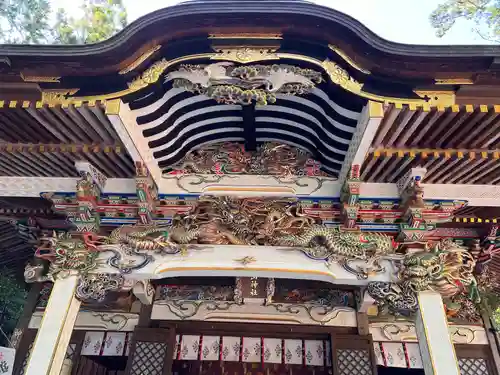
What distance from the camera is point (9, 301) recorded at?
10.3 metres

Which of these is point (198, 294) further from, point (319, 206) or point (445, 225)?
point (445, 225)

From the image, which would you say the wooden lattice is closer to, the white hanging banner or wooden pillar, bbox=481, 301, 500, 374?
wooden pillar, bbox=481, 301, 500, 374

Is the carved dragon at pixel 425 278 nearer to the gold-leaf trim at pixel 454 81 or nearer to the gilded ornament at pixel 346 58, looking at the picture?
the gold-leaf trim at pixel 454 81

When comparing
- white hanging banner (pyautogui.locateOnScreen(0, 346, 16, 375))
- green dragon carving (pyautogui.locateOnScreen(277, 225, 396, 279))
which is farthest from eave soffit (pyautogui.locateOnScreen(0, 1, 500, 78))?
white hanging banner (pyautogui.locateOnScreen(0, 346, 16, 375))

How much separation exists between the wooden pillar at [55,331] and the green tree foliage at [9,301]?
16.8 ft

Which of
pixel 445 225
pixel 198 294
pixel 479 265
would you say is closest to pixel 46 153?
pixel 198 294

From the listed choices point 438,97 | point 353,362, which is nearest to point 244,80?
point 438,97

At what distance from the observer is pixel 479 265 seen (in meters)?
7.95

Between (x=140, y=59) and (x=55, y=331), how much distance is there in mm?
4016

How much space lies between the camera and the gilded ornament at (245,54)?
5.05 metres

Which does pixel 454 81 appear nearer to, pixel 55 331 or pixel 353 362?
pixel 353 362

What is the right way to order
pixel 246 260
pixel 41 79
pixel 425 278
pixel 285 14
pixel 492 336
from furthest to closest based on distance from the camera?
pixel 492 336 → pixel 246 260 → pixel 425 278 → pixel 41 79 → pixel 285 14

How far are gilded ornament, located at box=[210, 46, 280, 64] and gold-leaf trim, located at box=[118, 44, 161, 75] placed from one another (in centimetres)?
79

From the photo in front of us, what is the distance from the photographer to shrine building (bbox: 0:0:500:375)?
5.05 m
